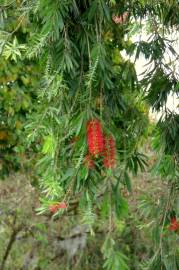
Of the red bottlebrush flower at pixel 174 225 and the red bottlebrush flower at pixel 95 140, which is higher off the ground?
the red bottlebrush flower at pixel 95 140

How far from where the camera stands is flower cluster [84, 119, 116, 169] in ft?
4.47

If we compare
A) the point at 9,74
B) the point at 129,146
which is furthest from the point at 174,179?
the point at 9,74

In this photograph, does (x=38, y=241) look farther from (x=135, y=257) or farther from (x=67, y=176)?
(x=67, y=176)

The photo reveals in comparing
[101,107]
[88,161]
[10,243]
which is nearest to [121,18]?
[101,107]

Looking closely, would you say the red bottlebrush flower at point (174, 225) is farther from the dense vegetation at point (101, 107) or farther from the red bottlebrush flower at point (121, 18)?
the red bottlebrush flower at point (121, 18)

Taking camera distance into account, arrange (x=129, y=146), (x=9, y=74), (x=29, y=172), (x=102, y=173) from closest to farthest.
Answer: (x=102, y=173) → (x=129, y=146) → (x=9, y=74) → (x=29, y=172)

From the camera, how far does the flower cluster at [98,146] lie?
1361mm

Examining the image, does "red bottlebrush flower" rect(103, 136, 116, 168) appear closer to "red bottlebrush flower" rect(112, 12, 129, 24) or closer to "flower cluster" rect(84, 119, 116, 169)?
"flower cluster" rect(84, 119, 116, 169)

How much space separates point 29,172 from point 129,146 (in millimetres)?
1955

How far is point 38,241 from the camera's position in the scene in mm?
4367

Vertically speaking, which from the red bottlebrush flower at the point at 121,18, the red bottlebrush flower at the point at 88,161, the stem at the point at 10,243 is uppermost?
the red bottlebrush flower at the point at 121,18

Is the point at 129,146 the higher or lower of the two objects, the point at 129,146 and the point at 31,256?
the higher

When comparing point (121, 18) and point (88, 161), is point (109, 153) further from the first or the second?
point (121, 18)

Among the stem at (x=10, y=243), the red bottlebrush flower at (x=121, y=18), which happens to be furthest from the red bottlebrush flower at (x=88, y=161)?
the stem at (x=10, y=243)
